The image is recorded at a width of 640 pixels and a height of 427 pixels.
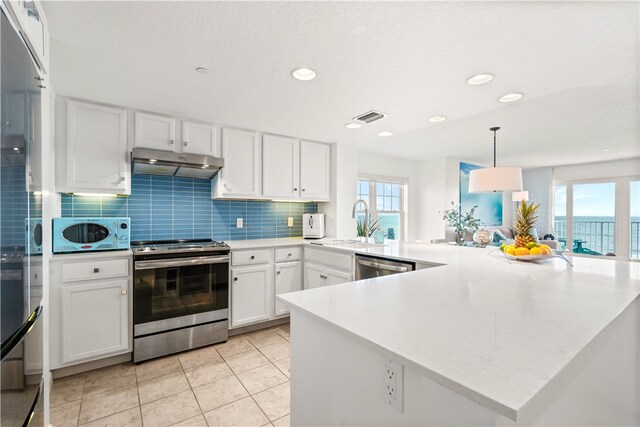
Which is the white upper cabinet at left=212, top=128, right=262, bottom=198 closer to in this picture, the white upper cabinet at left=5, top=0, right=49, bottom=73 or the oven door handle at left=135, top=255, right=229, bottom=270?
the oven door handle at left=135, top=255, right=229, bottom=270

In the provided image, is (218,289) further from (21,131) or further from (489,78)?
(489,78)

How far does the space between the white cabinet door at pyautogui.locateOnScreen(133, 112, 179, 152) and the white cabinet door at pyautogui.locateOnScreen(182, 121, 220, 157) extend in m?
0.10

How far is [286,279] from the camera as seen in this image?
326cm

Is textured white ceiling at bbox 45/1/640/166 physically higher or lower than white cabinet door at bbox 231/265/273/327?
higher

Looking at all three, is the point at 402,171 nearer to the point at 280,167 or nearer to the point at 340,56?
the point at 280,167

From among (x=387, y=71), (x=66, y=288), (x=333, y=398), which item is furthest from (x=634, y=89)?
(x=66, y=288)

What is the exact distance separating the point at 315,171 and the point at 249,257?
4.65 feet

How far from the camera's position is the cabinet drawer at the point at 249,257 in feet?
9.60

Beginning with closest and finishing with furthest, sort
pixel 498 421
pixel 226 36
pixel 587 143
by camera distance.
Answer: pixel 498 421, pixel 226 36, pixel 587 143

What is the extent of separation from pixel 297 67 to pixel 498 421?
2.02 meters

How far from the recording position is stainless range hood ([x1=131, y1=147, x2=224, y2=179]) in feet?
8.19

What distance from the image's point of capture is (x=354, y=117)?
2955 mm

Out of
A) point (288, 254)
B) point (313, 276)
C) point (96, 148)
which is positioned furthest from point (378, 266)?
point (96, 148)

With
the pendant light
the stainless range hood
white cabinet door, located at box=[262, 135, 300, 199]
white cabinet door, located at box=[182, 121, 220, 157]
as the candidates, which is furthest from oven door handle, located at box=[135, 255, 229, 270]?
the pendant light
